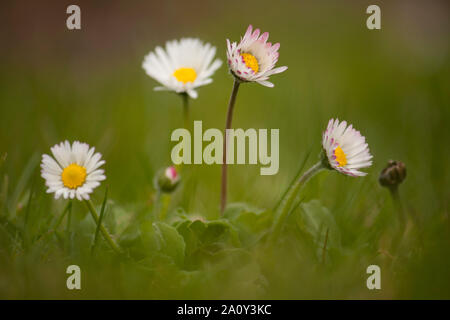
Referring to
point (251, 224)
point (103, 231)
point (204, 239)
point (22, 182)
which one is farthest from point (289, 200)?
point (22, 182)

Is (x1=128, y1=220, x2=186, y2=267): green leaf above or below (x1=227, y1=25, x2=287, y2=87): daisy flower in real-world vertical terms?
below

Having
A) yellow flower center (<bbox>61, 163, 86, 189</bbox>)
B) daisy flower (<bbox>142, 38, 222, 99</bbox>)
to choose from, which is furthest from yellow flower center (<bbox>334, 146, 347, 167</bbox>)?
yellow flower center (<bbox>61, 163, 86, 189</bbox>)

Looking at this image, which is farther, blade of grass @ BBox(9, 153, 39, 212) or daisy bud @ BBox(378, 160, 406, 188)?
blade of grass @ BBox(9, 153, 39, 212)

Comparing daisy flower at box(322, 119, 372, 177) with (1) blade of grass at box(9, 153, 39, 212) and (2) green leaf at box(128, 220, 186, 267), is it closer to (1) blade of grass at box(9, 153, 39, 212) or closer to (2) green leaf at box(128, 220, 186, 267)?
(2) green leaf at box(128, 220, 186, 267)

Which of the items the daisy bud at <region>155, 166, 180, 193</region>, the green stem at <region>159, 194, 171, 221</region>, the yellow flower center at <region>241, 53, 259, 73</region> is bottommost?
the green stem at <region>159, 194, 171, 221</region>

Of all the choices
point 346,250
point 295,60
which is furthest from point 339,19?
point 346,250
